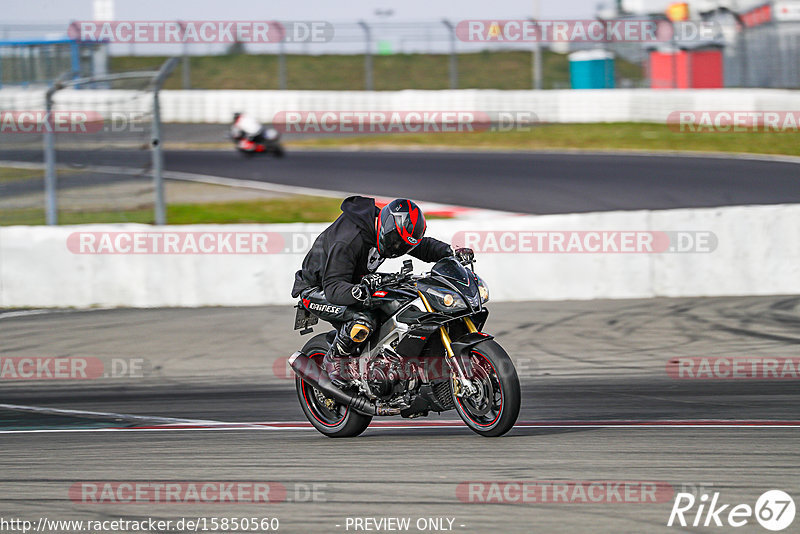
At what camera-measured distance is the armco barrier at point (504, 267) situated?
1202 cm

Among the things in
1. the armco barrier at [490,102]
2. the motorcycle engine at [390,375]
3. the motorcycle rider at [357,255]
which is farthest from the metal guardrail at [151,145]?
the motorcycle engine at [390,375]

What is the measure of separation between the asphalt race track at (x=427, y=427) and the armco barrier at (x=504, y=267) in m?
0.35

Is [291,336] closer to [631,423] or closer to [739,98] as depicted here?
[631,423]

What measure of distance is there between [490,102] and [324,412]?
66.5 ft

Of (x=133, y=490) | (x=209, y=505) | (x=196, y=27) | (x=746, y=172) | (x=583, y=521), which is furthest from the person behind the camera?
(x=196, y=27)

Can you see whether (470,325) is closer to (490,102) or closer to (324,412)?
(324,412)

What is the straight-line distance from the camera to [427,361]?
6293mm

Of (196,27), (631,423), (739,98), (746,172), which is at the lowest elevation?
(631,423)

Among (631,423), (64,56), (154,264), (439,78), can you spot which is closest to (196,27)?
(64,56)

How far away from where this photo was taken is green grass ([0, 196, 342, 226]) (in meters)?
14.5

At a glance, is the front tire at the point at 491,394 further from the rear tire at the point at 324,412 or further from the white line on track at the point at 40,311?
the white line on track at the point at 40,311

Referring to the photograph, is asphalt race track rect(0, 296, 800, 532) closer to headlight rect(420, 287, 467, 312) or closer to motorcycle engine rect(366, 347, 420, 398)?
motorcycle engine rect(366, 347, 420, 398)

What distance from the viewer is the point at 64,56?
22562 millimetres

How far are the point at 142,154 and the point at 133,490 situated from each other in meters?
10.4
